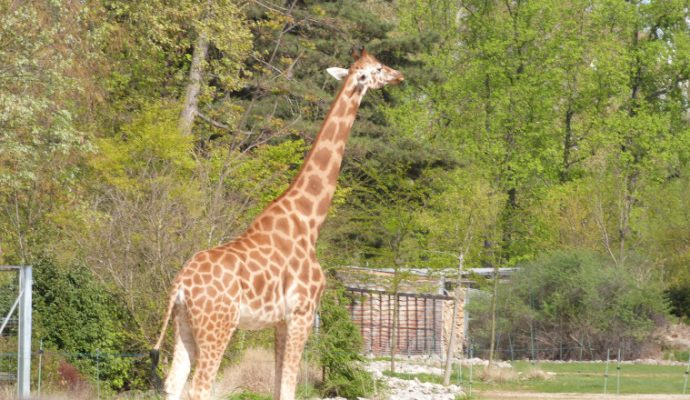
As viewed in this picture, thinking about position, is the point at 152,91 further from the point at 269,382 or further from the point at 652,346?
the point at 652,346

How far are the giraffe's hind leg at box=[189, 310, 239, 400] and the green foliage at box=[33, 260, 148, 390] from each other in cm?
920

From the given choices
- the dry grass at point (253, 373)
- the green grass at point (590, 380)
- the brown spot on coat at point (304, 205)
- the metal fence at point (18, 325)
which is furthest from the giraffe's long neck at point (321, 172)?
the green grass at point (590, 380)

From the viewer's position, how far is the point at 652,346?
129ft

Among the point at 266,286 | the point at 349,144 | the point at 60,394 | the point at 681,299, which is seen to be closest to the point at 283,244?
the point at 266,286

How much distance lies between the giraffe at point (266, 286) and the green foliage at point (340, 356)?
7809mm

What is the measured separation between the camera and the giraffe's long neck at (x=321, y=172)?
35.6 ft

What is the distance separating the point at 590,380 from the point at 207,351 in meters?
21.2

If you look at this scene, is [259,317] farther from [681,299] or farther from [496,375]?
[681,299]

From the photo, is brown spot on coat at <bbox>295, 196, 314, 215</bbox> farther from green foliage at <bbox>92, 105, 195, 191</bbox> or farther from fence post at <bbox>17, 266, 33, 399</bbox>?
green foliage at <bbox>92, 105, 195, 191</bbox>

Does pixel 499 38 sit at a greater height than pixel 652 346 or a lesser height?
greater

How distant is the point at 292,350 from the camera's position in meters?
10.1

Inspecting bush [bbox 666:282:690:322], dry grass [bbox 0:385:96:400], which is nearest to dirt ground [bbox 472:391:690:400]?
dry grass [bbox 0:385:96:400]

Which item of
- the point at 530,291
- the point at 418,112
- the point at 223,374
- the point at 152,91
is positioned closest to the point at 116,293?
the point at 223,374

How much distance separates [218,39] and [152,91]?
4.74 meters
